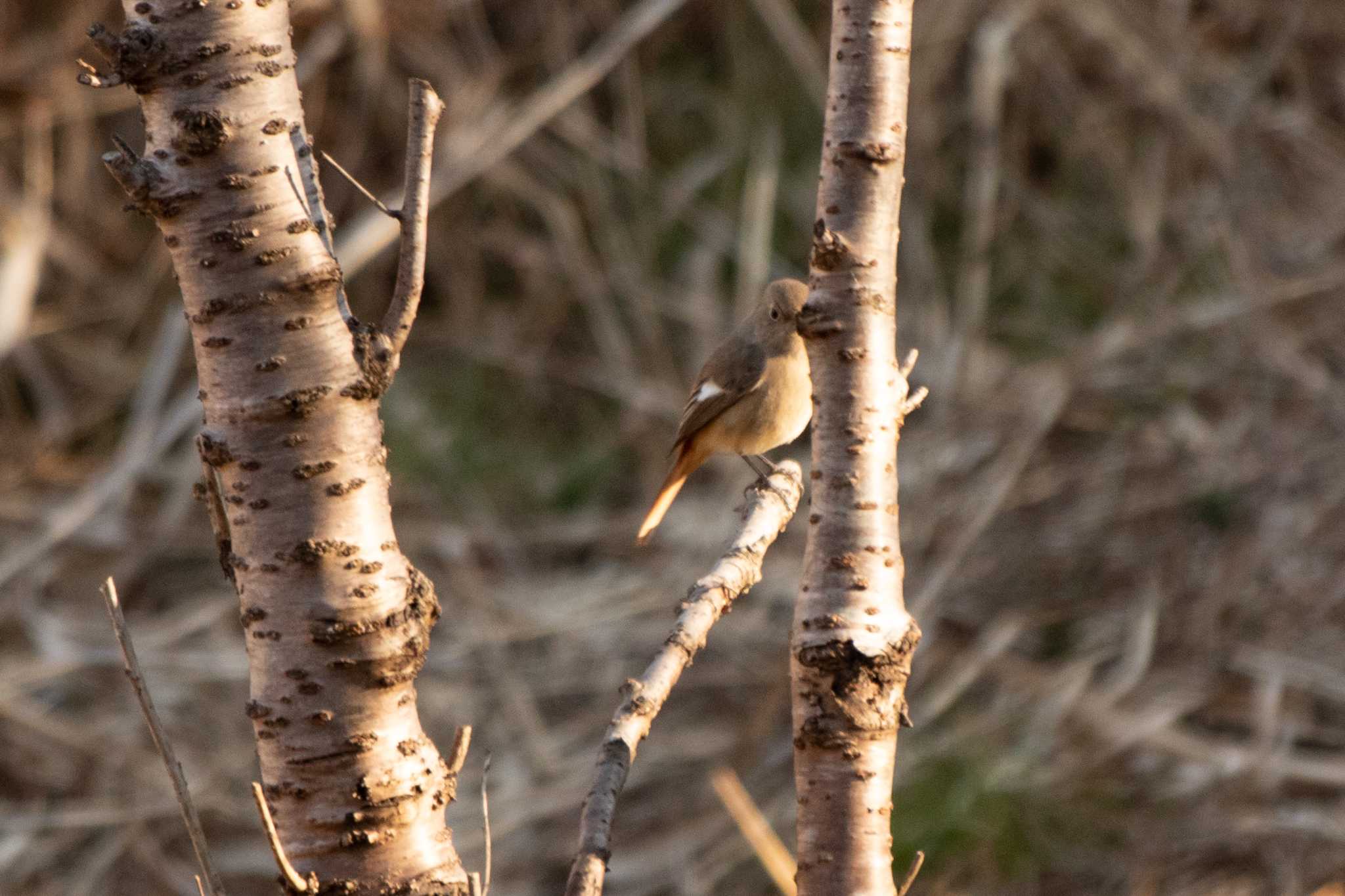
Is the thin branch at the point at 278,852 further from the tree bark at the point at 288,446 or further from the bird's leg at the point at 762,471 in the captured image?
the bird's leg at the point at 762,471

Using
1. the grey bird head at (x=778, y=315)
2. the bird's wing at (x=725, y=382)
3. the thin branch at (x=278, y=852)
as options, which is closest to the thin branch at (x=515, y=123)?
the grey bird head at (x=778, y=315)

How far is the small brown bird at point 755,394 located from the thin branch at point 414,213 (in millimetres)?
2578

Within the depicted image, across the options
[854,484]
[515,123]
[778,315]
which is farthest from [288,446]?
[515,123]

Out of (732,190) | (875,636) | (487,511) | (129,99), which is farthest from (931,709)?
(129,99)

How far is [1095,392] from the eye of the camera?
245 inches

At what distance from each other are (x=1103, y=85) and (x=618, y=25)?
2.55 m

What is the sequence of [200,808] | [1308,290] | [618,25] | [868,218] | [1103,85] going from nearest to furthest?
[868,218] < [200,808] < [1308,290] < [618,25] < [1103,85]

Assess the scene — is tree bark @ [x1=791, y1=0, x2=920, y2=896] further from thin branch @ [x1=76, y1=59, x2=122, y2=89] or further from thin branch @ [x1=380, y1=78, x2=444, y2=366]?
thin branch @ [x1=76, y1=59, x2=122, y2=89]

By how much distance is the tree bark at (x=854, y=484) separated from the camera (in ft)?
5.04

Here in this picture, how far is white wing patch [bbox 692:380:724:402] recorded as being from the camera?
14.0 ft

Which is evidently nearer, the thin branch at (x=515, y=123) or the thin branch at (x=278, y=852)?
the thin branch at (x=278, y=852)

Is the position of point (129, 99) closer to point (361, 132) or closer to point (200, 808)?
point (361, 132)

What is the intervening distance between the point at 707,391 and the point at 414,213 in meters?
2.77

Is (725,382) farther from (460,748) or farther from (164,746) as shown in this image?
(164,746)
